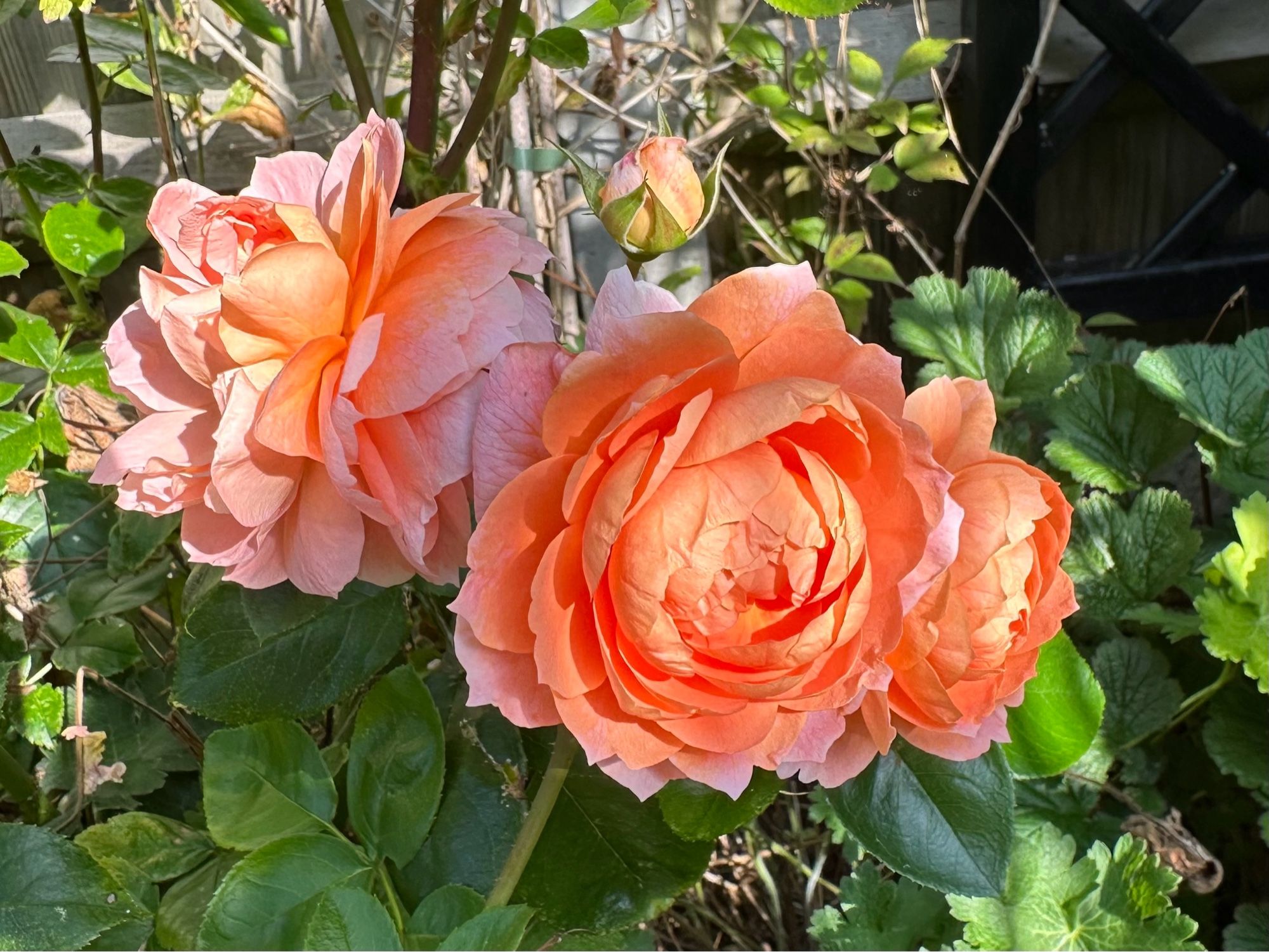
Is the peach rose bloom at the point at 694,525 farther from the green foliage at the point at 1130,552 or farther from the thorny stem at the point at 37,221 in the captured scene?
the green foliage at the point at 1130,552

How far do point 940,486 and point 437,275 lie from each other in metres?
0.21

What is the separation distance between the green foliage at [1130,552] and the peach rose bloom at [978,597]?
2.14ft

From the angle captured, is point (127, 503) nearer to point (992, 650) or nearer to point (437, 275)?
point (437, 275)

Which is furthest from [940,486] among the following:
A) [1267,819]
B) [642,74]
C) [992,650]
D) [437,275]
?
[642,74]

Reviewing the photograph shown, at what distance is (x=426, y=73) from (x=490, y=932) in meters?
0.45

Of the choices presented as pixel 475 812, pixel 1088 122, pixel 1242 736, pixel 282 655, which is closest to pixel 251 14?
pixel 282 655

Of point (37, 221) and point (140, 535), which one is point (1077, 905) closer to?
point (140, 535)

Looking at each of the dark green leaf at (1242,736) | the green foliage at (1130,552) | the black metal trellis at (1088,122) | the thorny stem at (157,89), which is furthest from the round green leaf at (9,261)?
the black metal trellis at (1088,122)

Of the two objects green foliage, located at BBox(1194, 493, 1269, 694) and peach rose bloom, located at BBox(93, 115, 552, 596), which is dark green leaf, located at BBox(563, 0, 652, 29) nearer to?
peach rose bloom, located at BBox(93, 115, 552, 596)

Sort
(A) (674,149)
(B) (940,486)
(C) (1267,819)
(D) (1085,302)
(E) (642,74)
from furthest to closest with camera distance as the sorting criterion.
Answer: (D) (1085,302) < (E) (642,74) < (C) (1267,819) < (A) (674,149) < (B) (940,486)

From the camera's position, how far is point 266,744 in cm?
52

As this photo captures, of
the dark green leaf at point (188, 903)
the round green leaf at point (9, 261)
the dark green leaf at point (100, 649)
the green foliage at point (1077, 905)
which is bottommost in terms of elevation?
the green foliage at point (1077, 905)

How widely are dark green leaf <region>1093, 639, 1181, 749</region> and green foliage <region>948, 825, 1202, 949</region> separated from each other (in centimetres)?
15

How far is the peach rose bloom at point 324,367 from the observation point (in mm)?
353
